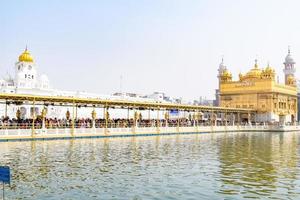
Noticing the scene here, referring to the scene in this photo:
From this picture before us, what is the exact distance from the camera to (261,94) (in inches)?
2977

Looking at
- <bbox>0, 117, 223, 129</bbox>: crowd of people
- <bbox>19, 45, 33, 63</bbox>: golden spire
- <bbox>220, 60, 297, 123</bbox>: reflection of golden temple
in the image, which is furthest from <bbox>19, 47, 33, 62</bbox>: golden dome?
<bbox>220, 60, 297, 123</bbox>: reflection of golden temple

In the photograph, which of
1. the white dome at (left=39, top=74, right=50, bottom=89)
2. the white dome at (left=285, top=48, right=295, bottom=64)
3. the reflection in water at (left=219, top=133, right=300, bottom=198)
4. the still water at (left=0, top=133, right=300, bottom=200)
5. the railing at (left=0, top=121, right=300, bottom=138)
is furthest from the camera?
the white dome at (left=285, top=48, right=295, bottom=64)

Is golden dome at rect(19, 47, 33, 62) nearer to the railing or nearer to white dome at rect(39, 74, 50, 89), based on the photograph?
white dome at rect(39, 74, 50, 89)

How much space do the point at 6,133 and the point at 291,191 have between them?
23.2 m

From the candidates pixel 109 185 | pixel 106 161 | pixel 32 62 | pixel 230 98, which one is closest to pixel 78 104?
pixel 106 161

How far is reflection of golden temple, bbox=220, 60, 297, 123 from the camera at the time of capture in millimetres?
74750

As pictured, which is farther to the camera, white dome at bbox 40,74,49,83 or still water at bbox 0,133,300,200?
white dome at bbox 40,74,49,83

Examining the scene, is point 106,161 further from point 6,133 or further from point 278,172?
point 6,133

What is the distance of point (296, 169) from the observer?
57.2 feet

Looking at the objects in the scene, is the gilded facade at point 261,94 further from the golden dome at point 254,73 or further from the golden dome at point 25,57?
the golden dome at point 25,57

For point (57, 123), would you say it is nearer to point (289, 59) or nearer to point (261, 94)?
point (261, 94)

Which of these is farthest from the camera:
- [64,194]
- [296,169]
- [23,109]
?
[23,109]

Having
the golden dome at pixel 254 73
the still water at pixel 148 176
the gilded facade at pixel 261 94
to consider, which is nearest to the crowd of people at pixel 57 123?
the still water at pixel 148 176

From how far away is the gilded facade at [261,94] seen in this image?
74750mm
